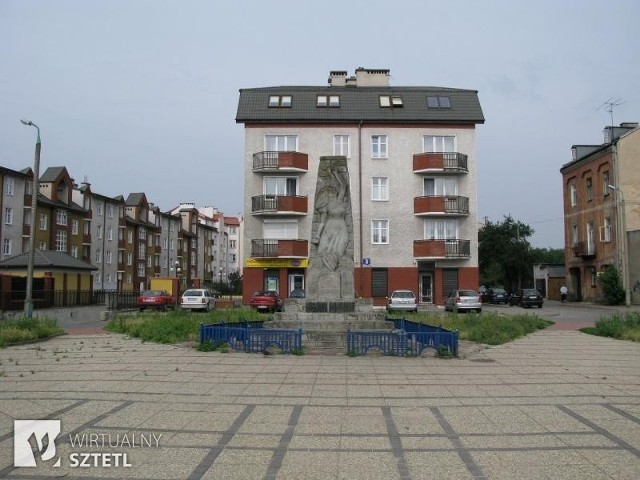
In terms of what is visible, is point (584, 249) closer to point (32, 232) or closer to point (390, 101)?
point (390, 101)

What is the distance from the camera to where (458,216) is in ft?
131

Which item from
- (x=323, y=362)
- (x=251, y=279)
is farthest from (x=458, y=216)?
(x=323, y=362)

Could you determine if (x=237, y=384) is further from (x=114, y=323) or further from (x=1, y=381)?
(x=114, y=323)

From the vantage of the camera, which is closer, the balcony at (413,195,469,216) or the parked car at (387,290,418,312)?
the parked car at (387,290,418,312)

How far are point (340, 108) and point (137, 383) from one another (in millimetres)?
33609

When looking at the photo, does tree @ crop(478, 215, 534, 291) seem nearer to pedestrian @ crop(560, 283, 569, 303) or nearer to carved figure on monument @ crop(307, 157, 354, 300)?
pedestrian @ crop(560, 283, 569, 303)

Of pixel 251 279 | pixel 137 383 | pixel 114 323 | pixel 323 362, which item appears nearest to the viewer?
pixel 137 383

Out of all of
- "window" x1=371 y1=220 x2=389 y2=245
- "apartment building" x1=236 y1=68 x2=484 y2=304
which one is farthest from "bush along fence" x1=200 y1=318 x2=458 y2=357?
"window" x1=371 y1=220 x2=389 y2=245

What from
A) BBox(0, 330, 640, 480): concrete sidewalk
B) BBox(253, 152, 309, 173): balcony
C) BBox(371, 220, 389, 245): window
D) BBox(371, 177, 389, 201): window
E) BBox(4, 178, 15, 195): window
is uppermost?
BBox(253, 152, 309, 173): balcony

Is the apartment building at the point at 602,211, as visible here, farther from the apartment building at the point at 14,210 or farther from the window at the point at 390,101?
the apartment building at the point at 14,210

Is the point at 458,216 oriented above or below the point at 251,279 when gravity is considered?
above

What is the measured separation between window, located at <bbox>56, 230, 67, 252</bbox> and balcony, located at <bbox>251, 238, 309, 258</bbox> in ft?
74.9

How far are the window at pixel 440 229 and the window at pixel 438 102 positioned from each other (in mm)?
8422

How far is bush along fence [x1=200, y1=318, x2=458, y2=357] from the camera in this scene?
13.6 metres
